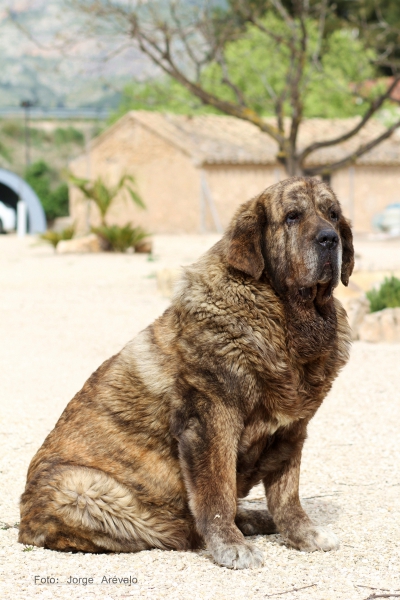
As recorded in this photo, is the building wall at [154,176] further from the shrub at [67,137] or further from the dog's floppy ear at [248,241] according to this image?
the shrub at [67,137]

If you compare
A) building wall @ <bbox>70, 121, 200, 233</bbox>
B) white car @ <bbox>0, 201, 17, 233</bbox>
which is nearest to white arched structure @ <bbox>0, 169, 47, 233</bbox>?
white car @ <bbox>0, 201, 17, 233</bbox>

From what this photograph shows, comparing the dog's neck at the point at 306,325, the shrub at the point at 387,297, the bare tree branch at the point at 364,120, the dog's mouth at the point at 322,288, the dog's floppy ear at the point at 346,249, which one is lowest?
→ the shrub at the point at 387,297

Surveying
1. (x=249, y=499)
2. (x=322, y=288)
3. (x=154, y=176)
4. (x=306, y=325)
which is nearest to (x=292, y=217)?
(x=322, y=288)

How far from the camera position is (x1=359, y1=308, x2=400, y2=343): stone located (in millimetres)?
9219

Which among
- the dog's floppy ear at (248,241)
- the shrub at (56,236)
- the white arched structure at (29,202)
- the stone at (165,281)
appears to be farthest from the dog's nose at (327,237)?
the white arched structure at (29,202)

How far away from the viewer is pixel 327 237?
328cm

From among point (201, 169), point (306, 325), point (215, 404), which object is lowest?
point (215, 404)

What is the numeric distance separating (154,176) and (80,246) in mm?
12510

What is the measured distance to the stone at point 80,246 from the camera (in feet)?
68.3

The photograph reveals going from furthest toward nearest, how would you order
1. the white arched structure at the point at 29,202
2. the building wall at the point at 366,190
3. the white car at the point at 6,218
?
the white arched structure at the point at 29,202
the white car at the point at 6,218
the building wall at the point at 366,190

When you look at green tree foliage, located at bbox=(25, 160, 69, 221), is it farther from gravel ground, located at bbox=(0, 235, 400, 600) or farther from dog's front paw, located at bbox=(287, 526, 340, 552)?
dog's front paw, located at bbox=(287, 526, 340, 552)

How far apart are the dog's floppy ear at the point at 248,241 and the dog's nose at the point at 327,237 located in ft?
0.90

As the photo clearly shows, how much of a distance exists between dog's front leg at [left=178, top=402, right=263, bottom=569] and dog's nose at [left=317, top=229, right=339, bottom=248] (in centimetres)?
76

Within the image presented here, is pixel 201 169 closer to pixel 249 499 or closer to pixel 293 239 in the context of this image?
pixel 249 499
